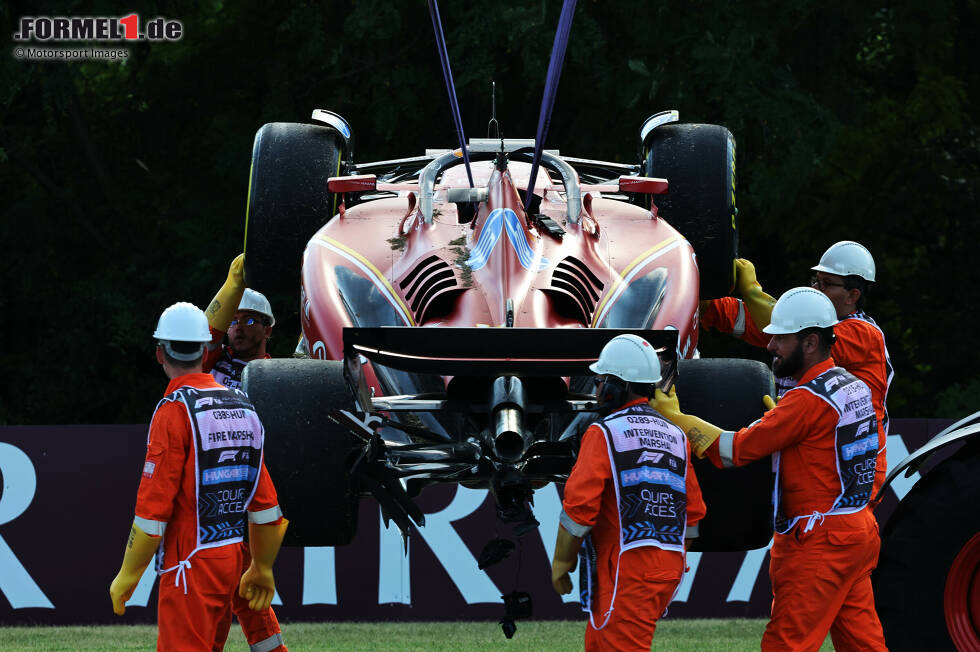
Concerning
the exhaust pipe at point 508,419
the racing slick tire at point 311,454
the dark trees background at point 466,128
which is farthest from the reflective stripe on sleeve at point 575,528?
the dark trees background at point 466,128

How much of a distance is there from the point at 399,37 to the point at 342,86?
90 centimetres

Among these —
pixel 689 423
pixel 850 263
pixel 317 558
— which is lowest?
pixel 317 558

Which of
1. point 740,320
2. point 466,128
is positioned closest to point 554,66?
point 740,320

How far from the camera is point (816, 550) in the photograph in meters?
7.09

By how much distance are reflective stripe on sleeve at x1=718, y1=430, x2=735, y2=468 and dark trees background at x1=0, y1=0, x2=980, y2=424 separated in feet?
33.0

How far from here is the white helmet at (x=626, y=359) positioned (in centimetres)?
648

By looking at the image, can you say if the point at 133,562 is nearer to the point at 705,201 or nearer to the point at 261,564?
the point at 261,564

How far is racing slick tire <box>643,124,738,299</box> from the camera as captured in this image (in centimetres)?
844

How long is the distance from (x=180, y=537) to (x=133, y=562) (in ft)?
0.77

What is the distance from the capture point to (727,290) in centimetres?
856

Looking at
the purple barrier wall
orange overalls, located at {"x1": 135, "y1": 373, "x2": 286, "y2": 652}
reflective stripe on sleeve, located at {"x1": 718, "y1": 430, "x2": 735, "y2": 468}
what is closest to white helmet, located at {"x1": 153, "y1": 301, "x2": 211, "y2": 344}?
orange overalls, located at {"x1": 135, "y1": 373, "x2": 286, "y2": 652}

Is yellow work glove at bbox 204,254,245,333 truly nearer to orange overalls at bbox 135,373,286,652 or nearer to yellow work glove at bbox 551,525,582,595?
orange overalls at bbox 135,373,286,652

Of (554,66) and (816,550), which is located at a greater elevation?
(554,66)

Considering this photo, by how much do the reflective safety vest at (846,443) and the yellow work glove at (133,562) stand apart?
2.81 m
